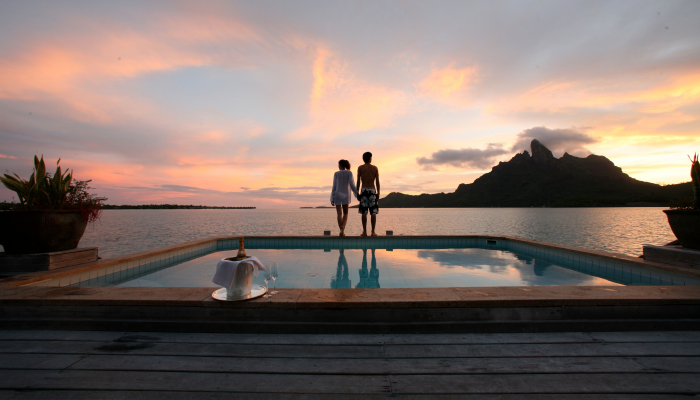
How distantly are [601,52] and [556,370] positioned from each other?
1199 centimetres

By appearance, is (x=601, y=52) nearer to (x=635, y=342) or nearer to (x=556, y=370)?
(x=635, y=342)

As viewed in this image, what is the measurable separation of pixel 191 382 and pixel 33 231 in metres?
4.14

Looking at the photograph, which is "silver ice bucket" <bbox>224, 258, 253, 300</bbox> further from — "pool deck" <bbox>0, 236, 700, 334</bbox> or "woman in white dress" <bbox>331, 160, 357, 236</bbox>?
"woman in white dress" <bbox>331, 160, 357, 236</bbox>

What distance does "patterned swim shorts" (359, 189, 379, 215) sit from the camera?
760cm

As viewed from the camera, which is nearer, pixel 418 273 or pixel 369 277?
pixel 369 277

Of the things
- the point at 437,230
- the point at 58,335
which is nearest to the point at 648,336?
the point at 58,335

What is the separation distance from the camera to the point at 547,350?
173 cm

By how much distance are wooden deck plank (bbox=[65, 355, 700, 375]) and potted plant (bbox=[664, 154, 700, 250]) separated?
10.7 ft

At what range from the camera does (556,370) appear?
151 centimetres

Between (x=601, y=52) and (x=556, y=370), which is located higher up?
(x=601, y=52)

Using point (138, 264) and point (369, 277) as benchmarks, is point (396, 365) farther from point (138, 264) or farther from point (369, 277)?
Answer: point (138, 264)

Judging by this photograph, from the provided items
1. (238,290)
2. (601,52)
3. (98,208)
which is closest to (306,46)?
(98,208)

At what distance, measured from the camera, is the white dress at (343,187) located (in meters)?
7.54

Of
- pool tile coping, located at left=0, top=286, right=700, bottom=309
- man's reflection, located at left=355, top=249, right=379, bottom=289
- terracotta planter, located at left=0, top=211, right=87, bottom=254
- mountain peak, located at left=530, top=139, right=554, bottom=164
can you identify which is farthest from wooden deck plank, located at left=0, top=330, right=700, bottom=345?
mountain peak, located at left=530, top=139, right=554, bottom=164
